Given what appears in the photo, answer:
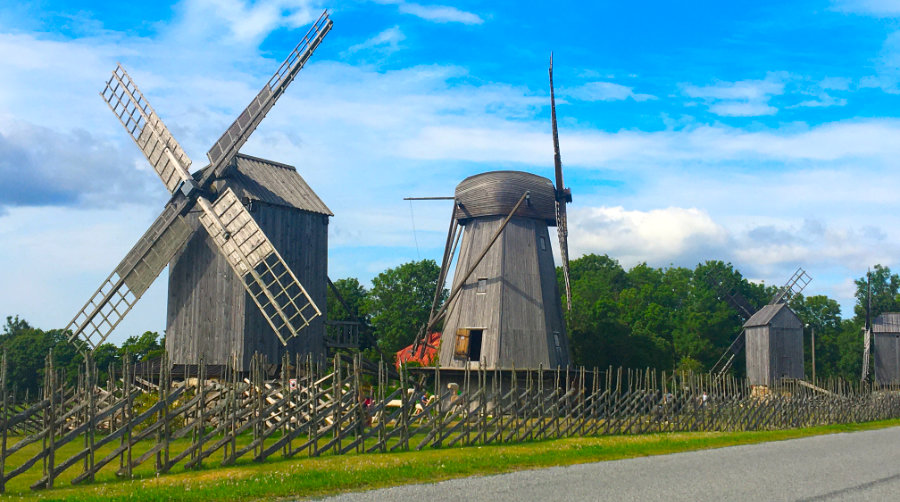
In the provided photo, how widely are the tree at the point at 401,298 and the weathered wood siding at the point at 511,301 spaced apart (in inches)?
898

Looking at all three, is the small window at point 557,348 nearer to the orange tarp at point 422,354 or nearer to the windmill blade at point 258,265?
the orange tarp at point 422,354

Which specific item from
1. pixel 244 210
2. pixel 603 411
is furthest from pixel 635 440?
pixel 244 210

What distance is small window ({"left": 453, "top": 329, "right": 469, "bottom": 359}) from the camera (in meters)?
35.1

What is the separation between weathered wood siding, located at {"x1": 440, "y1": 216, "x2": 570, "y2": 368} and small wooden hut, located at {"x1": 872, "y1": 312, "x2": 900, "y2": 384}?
112ft

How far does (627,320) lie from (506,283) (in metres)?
37.5

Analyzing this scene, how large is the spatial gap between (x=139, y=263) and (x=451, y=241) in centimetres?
1360

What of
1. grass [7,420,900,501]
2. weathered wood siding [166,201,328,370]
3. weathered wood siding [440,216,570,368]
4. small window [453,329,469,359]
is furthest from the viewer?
small window [453,329,469,359]

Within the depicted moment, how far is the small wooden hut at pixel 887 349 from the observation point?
58469 millimetres

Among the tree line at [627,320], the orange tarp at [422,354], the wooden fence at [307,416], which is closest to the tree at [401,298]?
the tree line at [627,320]

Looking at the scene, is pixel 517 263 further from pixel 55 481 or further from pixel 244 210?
pixel 55 481

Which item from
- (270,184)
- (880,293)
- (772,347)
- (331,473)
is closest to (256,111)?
(270,184)

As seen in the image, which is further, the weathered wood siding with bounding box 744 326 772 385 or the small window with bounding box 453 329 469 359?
the weathered wood siding with bounding box 744 326 772 385

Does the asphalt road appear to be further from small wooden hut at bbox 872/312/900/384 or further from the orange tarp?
small wooden hut at bbox 872/312/900/384

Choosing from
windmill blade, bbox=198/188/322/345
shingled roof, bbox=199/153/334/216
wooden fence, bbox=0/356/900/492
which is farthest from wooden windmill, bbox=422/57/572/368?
windmill blade, bbox=198/188/322/345
